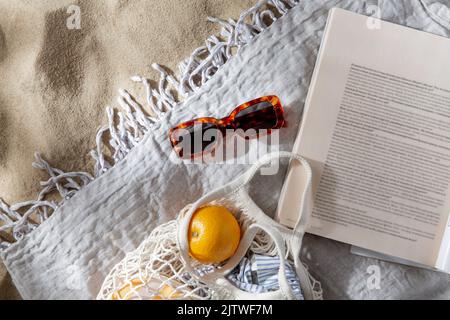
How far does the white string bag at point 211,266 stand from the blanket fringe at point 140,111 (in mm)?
158

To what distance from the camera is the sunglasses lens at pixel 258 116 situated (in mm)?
788

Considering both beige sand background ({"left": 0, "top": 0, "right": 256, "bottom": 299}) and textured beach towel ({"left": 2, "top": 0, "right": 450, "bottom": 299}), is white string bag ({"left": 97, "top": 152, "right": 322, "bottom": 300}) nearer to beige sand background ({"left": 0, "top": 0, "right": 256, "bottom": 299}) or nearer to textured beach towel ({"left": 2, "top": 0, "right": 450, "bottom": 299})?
textured beach towel ({"left": 2, "top": 0, "right": 450, "bottom": 299})

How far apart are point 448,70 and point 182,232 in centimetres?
52

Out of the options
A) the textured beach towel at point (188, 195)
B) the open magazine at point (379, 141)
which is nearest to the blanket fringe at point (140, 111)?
the textured beach towel at point (188, 195)

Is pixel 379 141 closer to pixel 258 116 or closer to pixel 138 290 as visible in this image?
pixel 258 116

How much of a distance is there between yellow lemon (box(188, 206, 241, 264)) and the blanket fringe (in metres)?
0.18

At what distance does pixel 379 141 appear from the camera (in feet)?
2.62

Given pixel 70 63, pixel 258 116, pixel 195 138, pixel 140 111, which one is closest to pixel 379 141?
pixel 258 116

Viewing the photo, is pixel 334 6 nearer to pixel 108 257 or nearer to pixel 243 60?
pixel 243 60

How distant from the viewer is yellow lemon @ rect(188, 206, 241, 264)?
0.72m

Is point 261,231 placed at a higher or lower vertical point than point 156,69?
lower

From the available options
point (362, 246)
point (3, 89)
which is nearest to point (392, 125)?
point (362, 246)

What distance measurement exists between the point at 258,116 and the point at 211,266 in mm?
Answer: 263

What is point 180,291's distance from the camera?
2.41ft
